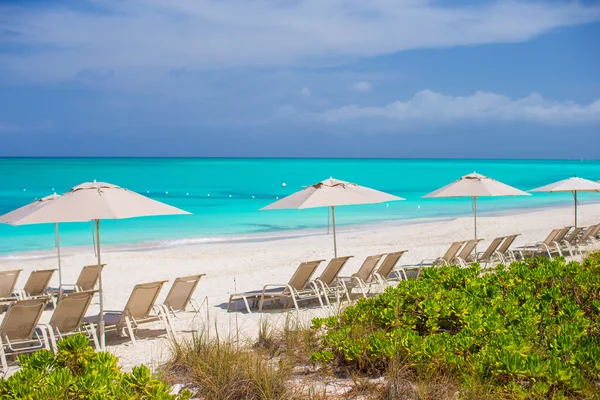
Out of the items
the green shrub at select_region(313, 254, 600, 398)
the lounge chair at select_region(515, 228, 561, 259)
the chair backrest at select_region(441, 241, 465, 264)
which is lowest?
the lounge chair at select_region(515, 228, 561, 259)

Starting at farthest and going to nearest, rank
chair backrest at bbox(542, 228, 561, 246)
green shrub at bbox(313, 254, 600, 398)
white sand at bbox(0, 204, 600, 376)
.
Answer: chair backrest at bbox(542, 228, 561, 246), white sand at bbox(0, 204, 600, 376), green shrub at bbox(313, 254, 600, 398)

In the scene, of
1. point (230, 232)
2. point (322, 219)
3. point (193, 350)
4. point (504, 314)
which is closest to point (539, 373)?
point (504, 314)

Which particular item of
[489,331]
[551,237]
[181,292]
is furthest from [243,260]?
[489,331]

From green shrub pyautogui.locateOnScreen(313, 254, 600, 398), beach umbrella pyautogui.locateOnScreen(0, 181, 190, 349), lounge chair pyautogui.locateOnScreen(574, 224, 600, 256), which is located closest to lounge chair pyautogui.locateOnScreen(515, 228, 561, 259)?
lounge chair pyautogui.locateOnScreen(574, 224, 600, 256)

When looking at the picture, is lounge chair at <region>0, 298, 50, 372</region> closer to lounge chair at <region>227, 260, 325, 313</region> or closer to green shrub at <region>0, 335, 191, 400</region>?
green shrub at <region>0, 335, 191, 400</region>

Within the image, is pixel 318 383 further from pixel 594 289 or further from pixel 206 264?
pixel 206 264

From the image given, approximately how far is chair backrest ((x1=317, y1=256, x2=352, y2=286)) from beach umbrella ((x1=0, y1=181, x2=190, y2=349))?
261cm

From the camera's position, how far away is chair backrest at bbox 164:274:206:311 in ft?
23.7

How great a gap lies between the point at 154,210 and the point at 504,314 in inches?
139

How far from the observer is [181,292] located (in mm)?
7309

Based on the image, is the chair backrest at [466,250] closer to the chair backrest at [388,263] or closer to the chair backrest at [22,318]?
the chair backrest at [388,263]

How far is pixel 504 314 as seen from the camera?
5141mm

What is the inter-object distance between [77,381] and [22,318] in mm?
2840

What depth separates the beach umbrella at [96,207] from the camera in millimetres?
6176
